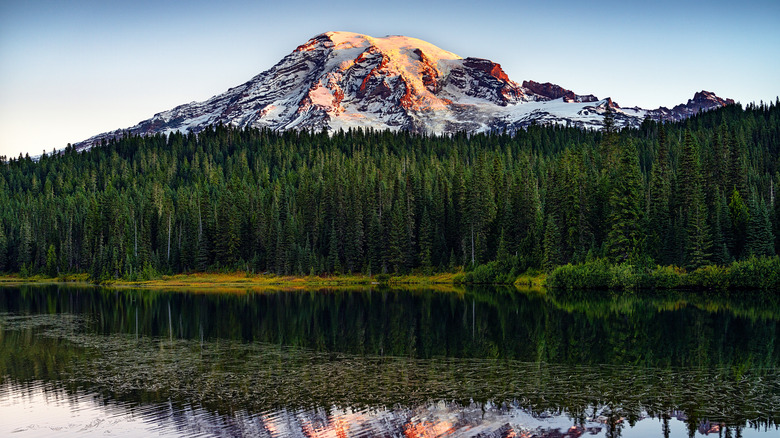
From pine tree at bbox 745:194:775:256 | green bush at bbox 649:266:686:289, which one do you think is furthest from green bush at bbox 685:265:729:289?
pine tree at bbox 745:194:775:256

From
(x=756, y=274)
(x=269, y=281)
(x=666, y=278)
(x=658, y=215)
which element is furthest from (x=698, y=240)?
(x=269, y=281)

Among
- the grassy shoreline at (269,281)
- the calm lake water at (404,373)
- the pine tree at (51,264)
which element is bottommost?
the grassy shoreline at (269,281)

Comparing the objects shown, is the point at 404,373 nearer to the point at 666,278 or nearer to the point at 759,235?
the point at 666,278

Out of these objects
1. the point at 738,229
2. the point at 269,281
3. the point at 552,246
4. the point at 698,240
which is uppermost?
the point at 738,229

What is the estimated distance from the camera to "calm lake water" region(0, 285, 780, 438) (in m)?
25.1

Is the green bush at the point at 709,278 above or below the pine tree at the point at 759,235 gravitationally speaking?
below

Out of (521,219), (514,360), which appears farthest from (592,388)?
(521,219)

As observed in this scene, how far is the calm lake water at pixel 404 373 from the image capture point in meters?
25.1

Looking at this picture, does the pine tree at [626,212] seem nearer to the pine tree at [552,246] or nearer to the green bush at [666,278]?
the green bush at [666,278]

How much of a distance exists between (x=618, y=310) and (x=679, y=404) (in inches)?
1382

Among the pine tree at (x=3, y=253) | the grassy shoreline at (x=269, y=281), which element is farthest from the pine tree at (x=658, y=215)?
the pine tree at (x=3, y=253)

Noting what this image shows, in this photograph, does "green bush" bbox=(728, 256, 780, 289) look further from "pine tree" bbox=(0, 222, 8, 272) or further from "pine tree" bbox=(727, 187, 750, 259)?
"pine tree" bbox=(0, 222, 8, 272)

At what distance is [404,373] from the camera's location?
3394cm

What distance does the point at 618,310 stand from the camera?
60594 mm
